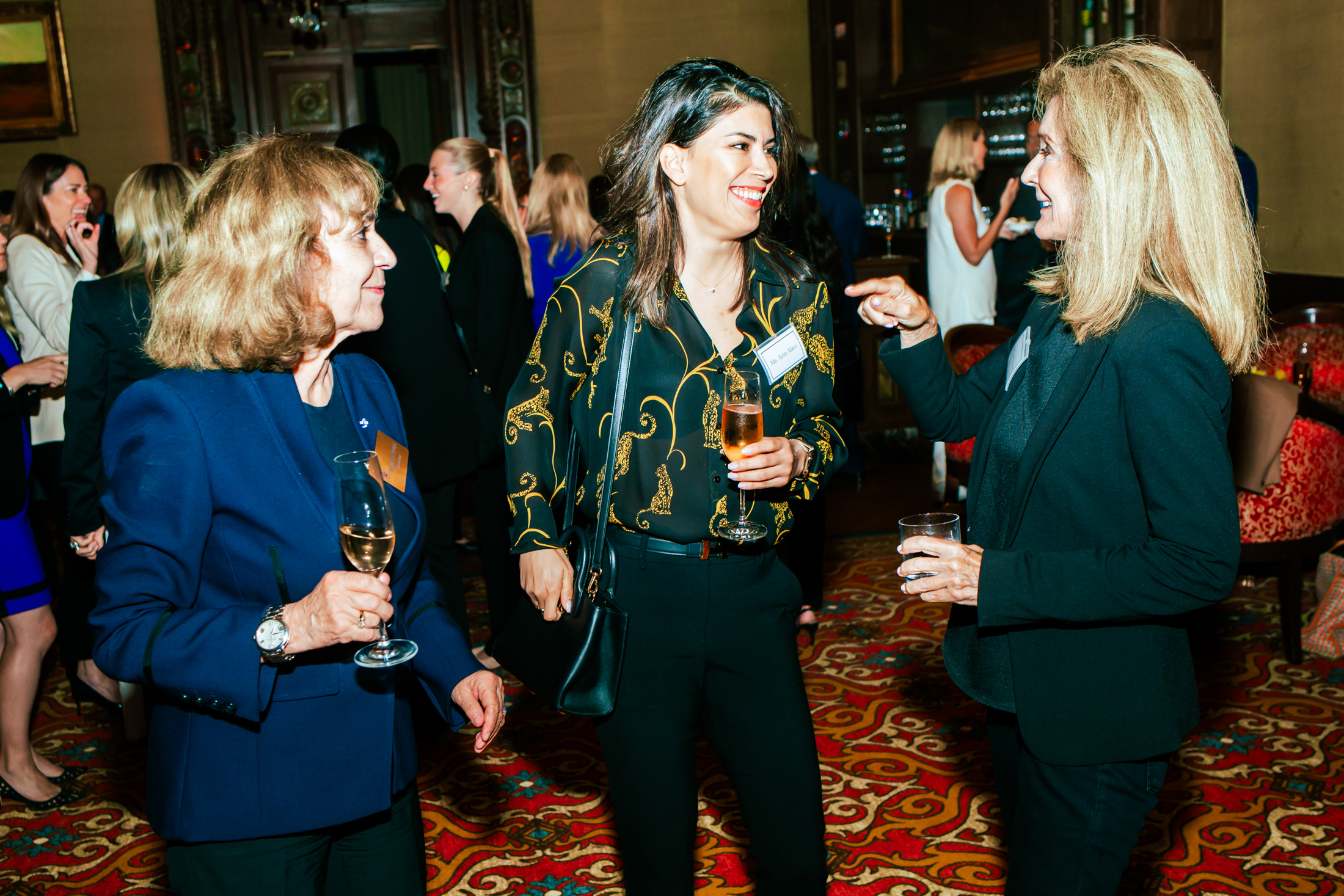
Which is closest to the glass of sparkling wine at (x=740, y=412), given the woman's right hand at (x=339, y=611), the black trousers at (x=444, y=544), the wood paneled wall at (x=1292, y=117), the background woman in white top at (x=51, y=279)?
the woman's right hand at (x=339, y=611)

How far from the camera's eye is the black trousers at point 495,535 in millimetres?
3918

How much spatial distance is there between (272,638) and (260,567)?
14cm

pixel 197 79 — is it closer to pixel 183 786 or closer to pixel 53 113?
pixel 53 113

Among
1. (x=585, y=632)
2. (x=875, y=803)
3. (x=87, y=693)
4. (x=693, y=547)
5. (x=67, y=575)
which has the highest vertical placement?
(x=693, y=547)

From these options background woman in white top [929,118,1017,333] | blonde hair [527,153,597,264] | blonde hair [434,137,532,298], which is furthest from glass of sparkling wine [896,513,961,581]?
background woman in white top [929,118,1017,333]

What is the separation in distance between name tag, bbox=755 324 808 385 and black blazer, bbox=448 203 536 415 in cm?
208

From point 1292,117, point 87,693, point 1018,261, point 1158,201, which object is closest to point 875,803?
point 1158,201

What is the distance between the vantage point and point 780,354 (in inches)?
75.9

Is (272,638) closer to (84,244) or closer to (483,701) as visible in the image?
(483,701)

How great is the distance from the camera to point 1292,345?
466 cm

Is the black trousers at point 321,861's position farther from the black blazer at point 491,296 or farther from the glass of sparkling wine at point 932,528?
the black blazer at point 491,296

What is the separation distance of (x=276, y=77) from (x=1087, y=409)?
10188 mm

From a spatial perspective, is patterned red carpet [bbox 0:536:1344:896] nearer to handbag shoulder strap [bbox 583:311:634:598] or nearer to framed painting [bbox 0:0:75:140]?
handbag shoulder strap [bbox 583:311:634:598]

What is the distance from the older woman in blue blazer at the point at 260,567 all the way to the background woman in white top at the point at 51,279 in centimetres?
261
